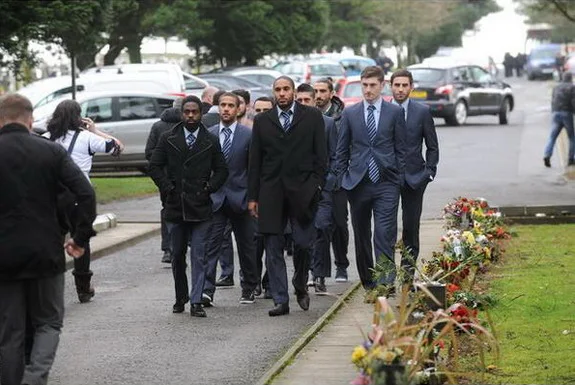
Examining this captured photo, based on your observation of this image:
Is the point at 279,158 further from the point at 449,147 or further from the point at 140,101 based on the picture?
the point at 449,147

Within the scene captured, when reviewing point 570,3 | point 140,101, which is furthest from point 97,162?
point 570,3

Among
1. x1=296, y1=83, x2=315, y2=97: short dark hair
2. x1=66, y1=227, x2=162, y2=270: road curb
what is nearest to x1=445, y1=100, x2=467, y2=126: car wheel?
x1=66, y1=227, x2=162, y2=270: road curb

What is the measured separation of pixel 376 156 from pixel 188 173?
1.57 m

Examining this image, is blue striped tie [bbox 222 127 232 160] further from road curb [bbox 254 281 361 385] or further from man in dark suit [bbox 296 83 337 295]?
road curb [bbox 254 281 361 385]

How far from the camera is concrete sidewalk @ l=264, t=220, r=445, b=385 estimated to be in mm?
9758

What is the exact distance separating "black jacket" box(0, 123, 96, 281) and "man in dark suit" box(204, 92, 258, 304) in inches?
192

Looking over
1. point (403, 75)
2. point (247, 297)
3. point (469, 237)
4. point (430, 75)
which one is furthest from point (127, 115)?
point (469, 237)

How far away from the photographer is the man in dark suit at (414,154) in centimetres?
1386

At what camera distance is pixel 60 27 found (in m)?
24.9

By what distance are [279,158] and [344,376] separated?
11.8ft

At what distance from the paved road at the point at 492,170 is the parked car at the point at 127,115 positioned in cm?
520

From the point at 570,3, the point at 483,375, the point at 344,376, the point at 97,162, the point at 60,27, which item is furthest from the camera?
the point at 570,3

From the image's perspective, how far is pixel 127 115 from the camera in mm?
31094

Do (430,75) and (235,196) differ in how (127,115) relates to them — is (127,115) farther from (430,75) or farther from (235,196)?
(235,196)
